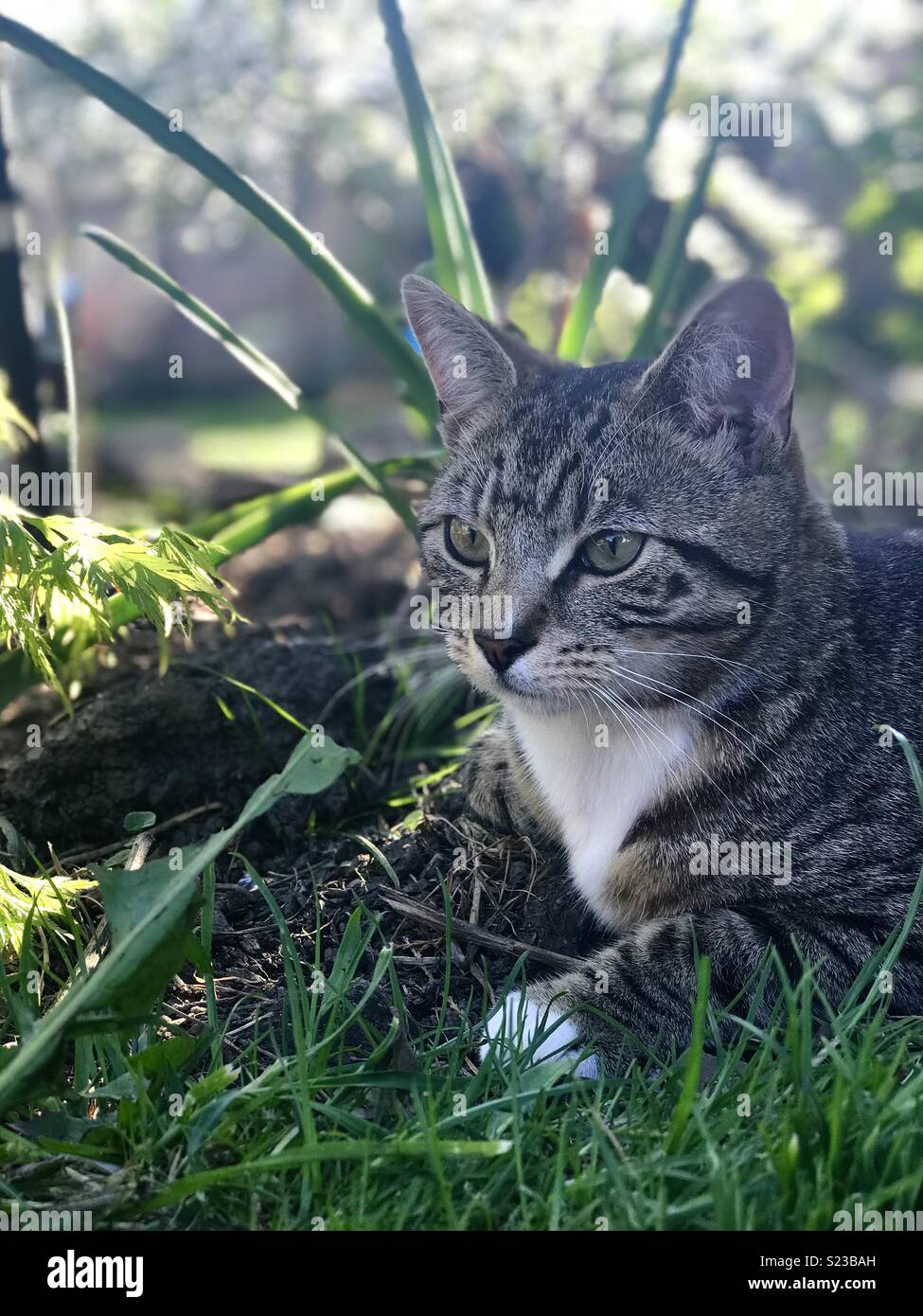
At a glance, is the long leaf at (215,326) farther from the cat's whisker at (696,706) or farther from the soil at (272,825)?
the cat's whisker at (696,706)

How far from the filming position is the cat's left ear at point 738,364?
7.63 ft

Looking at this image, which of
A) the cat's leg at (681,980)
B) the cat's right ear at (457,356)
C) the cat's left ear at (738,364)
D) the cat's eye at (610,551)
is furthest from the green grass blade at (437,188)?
the cat's leg at (681,980)

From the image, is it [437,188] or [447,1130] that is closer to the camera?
[447,1130]

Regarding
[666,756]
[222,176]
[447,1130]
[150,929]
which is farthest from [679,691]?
[222,176]

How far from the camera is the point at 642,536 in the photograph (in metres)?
2.41

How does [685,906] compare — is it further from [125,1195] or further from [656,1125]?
[125,1195]

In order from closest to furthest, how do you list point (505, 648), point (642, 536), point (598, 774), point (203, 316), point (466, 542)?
point (505, 648) < point (642, 536) < point (598, 774) < point (466, 542) < point (203, 316)

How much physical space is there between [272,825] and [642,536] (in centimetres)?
114

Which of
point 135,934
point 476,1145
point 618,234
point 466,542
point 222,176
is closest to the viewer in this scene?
point 476,1145

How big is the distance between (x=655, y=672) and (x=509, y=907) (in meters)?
0.65

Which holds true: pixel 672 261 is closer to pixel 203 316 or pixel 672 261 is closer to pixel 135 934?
pixel 203 316

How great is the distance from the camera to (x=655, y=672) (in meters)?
2.38

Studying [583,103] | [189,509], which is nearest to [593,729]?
[189,509]

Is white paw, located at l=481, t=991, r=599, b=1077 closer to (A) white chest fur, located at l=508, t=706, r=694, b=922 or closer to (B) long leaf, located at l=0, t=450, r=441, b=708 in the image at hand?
(A) white chest fur, located at l=508, t=706, r=694, b=922
